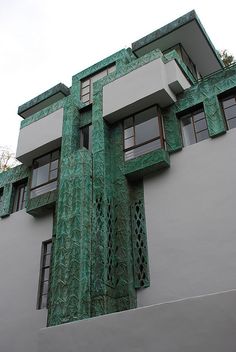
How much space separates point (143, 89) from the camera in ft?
35.1

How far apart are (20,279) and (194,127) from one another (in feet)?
22.5

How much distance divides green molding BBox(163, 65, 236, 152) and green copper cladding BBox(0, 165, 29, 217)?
218 inches

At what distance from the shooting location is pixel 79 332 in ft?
23.5

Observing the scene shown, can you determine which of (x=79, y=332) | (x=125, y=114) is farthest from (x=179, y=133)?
(x=79, y=332)

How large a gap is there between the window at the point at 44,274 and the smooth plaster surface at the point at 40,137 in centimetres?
315

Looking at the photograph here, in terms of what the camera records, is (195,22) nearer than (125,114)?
No

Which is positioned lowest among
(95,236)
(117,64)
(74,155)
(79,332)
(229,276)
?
(79,332)

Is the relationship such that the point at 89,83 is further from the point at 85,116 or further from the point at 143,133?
the point at 143,133

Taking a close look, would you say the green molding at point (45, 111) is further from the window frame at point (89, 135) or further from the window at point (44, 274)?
the window at point (44, 274)

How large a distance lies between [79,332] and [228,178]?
4878 millimetres

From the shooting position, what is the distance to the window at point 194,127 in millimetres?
10273

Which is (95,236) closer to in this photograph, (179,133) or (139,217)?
(139,217)

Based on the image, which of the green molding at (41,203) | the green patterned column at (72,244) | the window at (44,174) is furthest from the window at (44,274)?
the window at (44,174)

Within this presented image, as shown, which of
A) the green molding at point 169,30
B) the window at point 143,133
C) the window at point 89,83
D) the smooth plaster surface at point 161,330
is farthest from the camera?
the window at point 89,83
